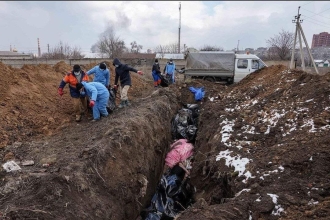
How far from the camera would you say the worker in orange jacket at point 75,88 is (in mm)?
6551

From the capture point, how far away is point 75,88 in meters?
6.64

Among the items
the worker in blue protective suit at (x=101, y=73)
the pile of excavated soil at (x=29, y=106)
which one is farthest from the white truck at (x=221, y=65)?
the worker in blue protective suit at (x=101, y=73)

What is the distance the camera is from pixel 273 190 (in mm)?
3381

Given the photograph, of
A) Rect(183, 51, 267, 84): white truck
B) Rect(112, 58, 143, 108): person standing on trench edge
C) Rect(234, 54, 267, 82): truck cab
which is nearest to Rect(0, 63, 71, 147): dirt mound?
Rect(112, 58, 143, 108): person standing on trench edge

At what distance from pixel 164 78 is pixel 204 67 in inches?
143

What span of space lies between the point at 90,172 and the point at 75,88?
3035 millimetres

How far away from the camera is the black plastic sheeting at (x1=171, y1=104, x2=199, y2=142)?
25.9ft

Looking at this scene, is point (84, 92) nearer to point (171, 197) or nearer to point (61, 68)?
point (171, 197)

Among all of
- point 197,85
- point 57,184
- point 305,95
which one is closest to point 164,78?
point 197,85

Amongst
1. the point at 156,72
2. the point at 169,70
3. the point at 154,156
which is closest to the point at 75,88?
the point at 154,156

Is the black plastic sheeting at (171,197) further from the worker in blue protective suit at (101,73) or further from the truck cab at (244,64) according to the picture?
the truck cab at (244,64)

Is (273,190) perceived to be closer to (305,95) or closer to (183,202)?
(183,202)

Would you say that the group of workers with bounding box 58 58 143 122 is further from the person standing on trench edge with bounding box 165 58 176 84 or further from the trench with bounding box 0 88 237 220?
the person standing on trench edge with bounding box 165 58 176 84

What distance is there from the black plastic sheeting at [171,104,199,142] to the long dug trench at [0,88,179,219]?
103cm
